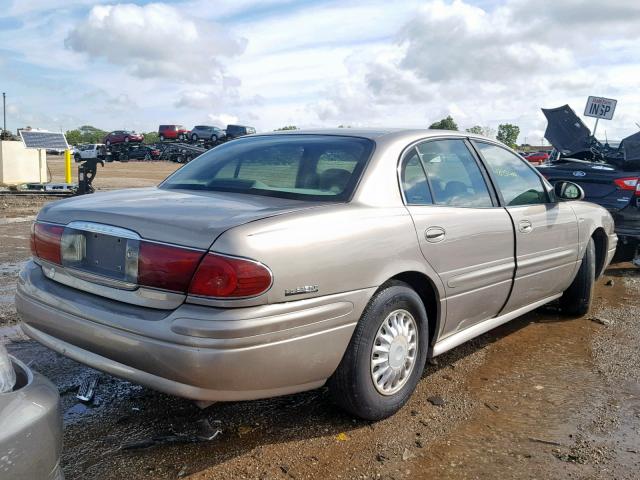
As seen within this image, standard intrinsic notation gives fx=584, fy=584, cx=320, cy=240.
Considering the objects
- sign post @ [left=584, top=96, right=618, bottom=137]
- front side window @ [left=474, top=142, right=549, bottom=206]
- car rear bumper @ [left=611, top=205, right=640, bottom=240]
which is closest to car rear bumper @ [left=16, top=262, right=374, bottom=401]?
front side window @ [left=474, top=142, right=549, bottom=206]

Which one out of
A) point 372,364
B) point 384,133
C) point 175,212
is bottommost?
point 372,364

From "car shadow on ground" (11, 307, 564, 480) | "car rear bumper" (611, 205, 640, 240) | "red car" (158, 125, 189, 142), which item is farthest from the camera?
"red car" (158, 125, 189, 142)

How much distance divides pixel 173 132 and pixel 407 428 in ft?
149

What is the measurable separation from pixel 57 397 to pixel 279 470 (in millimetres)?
1110

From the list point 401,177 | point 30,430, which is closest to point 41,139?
point 401,177

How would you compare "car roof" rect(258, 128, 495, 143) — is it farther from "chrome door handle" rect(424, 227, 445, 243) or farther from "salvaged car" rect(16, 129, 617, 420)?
"chrome door handle" rect(424, 227, 445, 243)

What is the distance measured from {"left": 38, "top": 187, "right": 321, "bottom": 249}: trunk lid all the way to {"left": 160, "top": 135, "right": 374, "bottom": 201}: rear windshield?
172mm

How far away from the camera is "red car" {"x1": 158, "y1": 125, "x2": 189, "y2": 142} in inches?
1797

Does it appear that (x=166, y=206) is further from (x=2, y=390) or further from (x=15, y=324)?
(x=15, y=324)

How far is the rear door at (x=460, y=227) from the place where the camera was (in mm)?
3309

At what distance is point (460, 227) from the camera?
11.4 ft

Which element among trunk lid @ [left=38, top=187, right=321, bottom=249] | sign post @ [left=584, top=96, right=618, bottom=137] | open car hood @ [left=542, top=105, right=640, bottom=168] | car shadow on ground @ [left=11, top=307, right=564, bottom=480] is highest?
sign post @ [left=584, top=96, right=618, bottom=137]

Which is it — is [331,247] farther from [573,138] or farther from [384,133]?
[573,138]

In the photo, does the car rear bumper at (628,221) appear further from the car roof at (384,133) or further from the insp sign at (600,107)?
the insp sign at (600,107)
